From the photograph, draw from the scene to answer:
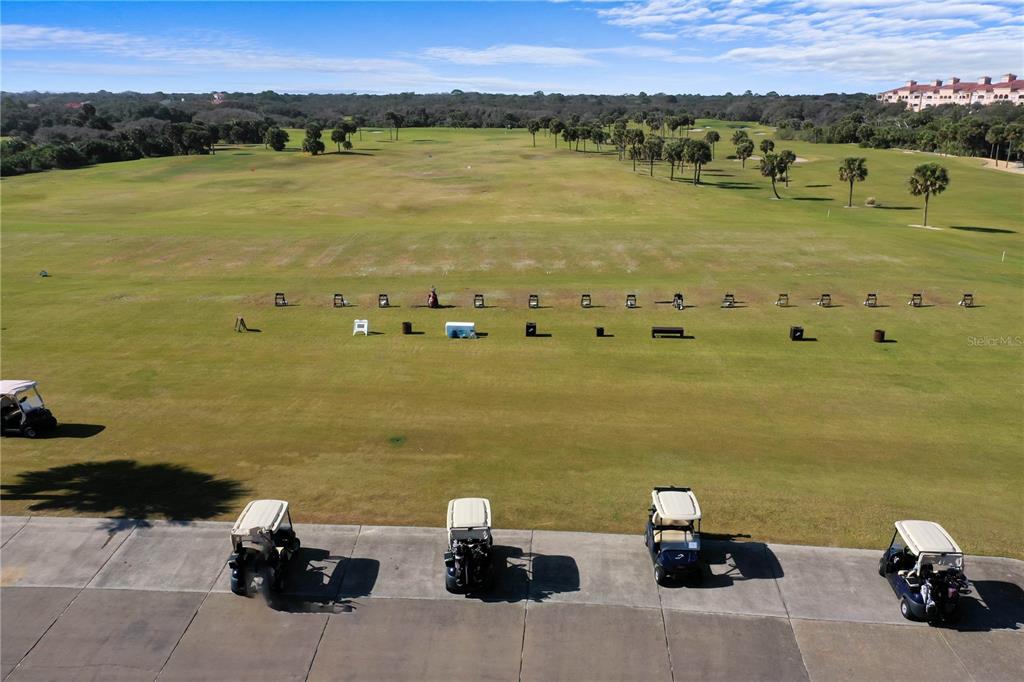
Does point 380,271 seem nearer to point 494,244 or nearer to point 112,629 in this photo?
point 494,244

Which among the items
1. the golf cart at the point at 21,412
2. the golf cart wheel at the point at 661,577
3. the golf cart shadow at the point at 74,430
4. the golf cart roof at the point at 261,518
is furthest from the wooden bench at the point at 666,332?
the golf cart at the point at 21,412

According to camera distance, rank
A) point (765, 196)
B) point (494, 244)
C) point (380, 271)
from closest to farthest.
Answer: point (380, 271)
point (494, 244)
point (765, 196)

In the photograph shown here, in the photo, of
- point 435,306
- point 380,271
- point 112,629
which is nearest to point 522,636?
point 112,629

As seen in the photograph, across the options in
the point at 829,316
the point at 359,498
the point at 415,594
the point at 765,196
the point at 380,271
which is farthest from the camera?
the point at 765,196

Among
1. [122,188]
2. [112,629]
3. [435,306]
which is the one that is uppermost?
[122,188]

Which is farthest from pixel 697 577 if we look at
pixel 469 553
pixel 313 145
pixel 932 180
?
pixel 313 145

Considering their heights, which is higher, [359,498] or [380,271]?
[380,271]

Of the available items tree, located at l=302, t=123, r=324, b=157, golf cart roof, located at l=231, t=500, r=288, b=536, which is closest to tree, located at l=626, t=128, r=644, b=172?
tree, located at l=302, t=123, r=324, b=157

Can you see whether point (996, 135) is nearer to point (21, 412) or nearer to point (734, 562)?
point (734, 562)
